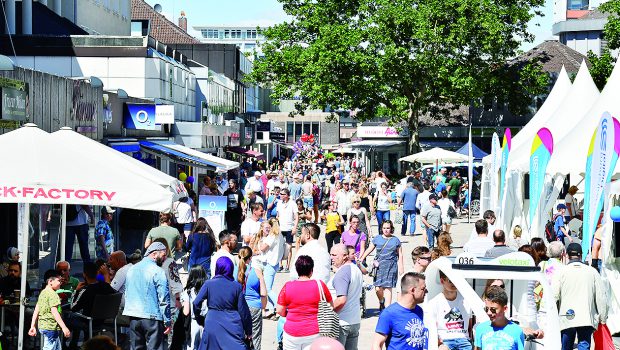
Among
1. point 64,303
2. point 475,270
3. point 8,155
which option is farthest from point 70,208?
point 475,270

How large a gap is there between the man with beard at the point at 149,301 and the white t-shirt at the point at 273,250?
4.50m

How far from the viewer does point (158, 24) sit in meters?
74.0

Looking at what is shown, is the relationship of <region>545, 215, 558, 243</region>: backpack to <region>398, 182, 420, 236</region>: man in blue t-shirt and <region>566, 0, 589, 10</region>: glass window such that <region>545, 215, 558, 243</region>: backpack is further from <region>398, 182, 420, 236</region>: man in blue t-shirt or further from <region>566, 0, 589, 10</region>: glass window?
<region>566, 0, 589, 10</region>: glass window

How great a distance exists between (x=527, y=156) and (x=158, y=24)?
52.7 meters

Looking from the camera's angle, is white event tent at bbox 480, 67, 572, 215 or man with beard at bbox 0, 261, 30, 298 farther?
white event tent at bbox 480, 67, 572, 215

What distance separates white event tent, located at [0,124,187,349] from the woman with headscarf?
3.30 ft

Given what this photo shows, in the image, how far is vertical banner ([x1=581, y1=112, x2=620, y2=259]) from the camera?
13.5 meters

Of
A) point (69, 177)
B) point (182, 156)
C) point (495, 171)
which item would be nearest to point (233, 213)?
point (182, 156)

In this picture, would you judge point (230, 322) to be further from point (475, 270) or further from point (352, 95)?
point (352, 95)

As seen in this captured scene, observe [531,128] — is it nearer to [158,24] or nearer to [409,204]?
[409,204]

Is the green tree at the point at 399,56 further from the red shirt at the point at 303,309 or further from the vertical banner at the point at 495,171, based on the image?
the red shirt at the point at 303,309

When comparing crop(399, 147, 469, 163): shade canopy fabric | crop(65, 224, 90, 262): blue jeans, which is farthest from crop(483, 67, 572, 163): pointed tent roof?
crop(65, 224, 90, 262): blue jeans

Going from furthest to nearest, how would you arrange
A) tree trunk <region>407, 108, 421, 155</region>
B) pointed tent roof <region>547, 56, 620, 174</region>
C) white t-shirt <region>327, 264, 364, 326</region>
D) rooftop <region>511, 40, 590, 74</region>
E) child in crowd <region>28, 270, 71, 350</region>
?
rooftop <region>511, 40, 590, 74</region>
tree trunk <region>407, 108, 421, 155</region>
pointed tent roof <region>547, 56, 620, 174</region>
white t-shirt <region>327, 264, 364, 326</region>
child in crowd <region>28, 270, 71, 350</region>

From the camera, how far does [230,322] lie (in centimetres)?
983
